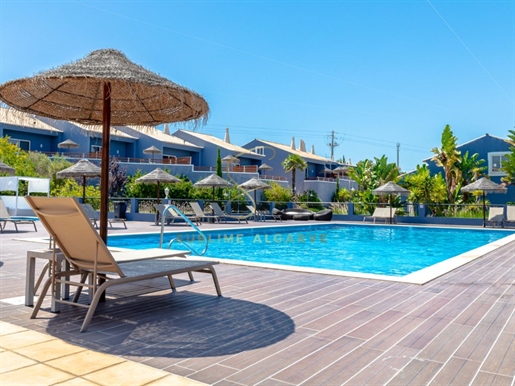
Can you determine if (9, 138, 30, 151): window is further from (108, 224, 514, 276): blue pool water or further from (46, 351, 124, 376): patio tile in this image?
(46, 351, 124, 376): patio tile

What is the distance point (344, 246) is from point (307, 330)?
33.1ft

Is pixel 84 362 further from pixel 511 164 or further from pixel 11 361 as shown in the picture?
pixel 511 164

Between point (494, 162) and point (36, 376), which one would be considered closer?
point (36, 376)

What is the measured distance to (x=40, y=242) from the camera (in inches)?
394

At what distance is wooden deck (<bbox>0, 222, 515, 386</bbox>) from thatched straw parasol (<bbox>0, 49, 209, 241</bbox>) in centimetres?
119

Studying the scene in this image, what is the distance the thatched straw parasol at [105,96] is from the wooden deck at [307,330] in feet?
3.90

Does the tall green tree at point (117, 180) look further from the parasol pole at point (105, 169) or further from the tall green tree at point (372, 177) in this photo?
the parasol pole at point (105, 169)

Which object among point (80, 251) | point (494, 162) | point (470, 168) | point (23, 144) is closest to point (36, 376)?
point (80, 251)

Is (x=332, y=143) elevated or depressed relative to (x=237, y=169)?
elevated

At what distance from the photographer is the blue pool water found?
1010 cm

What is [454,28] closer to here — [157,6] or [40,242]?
[157,6]

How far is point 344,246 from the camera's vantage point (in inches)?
530

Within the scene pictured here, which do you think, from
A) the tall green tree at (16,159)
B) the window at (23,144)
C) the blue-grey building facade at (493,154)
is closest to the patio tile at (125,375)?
the tall green tree at (16,159)

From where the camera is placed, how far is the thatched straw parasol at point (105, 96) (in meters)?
4.12
